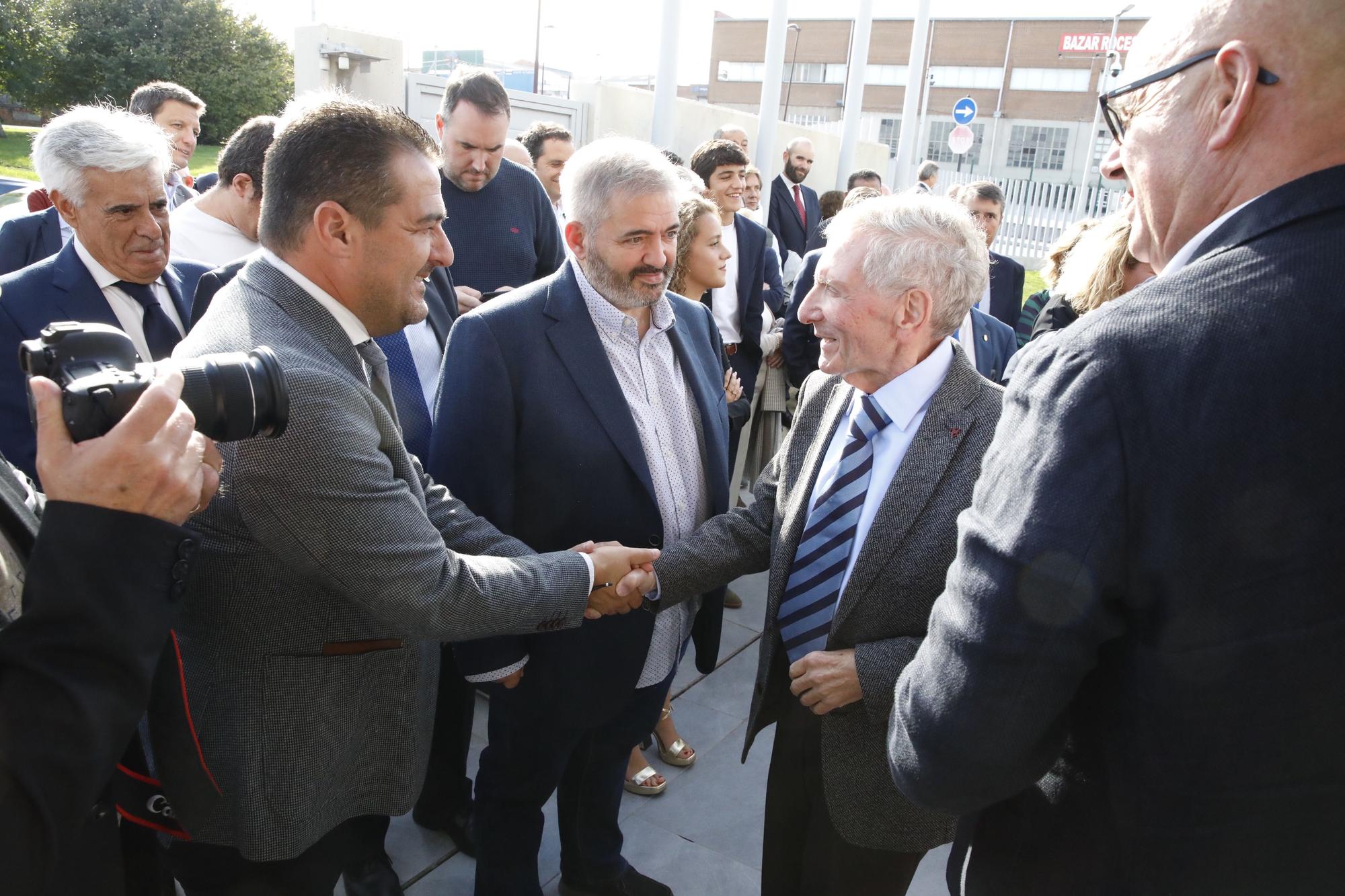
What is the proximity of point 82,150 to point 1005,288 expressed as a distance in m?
4.58

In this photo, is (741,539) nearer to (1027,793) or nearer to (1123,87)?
(1027,793)

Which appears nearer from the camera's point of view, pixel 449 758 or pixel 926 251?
pixel 926 251

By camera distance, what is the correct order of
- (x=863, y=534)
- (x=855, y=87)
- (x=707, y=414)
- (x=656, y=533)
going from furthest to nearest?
(x=855, y=87) → (x=707, y=414) → (x=656, y=533) → (x=863, y=534)

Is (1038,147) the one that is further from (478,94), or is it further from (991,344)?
(478,94)

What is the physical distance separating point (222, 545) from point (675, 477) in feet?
3.82

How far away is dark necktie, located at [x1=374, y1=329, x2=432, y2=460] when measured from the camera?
2578 millimetres

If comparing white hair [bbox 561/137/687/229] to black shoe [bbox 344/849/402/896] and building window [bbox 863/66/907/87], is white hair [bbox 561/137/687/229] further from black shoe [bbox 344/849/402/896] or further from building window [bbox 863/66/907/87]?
building window [bbox 863/66/907/87]

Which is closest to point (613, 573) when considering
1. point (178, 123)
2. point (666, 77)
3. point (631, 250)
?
point (631, 250)

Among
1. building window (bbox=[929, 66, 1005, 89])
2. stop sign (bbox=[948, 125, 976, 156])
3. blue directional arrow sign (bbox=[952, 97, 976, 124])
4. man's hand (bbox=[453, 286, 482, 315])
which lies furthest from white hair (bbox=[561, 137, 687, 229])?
building window (bbox=[929, 66, 1005, 89])

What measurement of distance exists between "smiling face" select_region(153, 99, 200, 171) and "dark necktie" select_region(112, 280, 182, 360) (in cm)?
305

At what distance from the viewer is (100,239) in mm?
2830

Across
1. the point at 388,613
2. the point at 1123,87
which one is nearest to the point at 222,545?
the point at 388,613

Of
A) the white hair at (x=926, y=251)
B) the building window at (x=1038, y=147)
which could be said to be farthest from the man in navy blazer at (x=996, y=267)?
the building window at (x=1038, y=147)

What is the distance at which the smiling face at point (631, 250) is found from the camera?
7.61 ft
